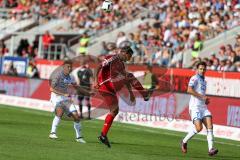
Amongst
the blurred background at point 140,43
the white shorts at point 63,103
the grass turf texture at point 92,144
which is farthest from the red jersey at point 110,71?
the blurred background at point 140,43

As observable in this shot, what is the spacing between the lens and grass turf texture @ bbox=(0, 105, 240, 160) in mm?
15664

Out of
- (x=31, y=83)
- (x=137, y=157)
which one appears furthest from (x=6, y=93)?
(x=137, y=157)

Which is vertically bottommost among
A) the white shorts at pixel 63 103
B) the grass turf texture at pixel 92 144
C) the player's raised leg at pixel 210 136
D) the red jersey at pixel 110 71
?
the grass turf texture at pixel 92 144

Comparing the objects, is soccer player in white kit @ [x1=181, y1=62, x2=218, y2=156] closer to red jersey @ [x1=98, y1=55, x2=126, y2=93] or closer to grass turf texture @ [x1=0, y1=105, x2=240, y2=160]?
grass turf texture @ [x1=0, y1=105, x2=240, y2=160]

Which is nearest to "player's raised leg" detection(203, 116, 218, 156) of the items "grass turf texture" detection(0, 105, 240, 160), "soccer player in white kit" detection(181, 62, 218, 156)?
"soccer player in white kit" detection(181, 62, 218, 156)

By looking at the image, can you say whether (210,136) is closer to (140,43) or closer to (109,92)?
(109,92)

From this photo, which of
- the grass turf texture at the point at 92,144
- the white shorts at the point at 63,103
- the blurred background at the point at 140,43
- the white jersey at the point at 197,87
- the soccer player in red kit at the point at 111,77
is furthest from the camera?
the blurred background at the point at 140,43

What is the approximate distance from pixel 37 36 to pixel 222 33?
14.4m

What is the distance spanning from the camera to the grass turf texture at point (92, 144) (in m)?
15.7

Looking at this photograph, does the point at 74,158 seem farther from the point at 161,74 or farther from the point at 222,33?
the point at 222,33

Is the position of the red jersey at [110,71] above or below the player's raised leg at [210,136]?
above

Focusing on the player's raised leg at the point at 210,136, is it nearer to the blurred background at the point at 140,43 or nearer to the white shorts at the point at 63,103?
Answer: the white shorts at the point at 63,103

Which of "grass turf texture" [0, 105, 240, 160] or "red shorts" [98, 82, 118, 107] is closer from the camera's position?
"grass turf texture" [0, 105, 240, 160]

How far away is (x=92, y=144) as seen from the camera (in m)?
18.3
